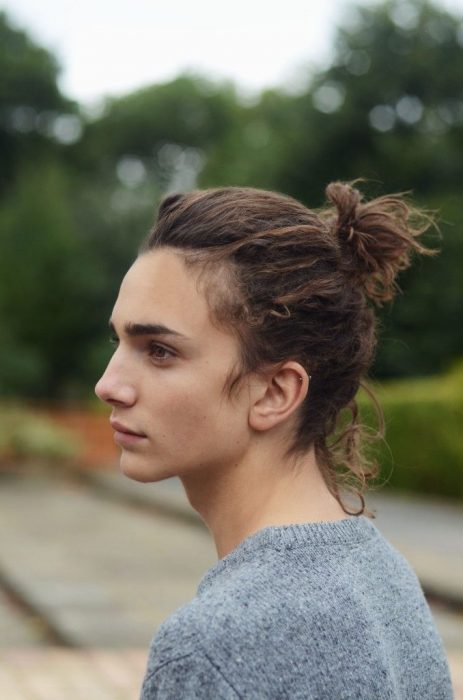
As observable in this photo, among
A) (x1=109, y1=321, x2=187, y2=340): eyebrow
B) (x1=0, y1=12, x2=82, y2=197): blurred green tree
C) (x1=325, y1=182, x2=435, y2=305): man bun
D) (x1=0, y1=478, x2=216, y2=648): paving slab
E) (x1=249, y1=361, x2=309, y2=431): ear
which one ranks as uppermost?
(x1=0, y1=12, x2=82, y2=197): blurred green tree

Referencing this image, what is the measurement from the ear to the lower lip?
16 centimetres

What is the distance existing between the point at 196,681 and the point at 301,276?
22.8 inches

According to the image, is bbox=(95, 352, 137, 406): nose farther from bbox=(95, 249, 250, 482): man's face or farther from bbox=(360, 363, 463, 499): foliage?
bbox=(360, 363, 463, 499): foliage

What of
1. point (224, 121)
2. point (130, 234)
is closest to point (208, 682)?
point (130, 234)

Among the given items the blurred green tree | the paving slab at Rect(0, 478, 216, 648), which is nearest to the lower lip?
the paving slab at Rect(0, 478, 216, 648)

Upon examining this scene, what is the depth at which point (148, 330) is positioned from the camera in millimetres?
1547

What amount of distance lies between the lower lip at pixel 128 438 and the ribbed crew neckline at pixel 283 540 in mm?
202

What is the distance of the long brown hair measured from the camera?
1.54 metres

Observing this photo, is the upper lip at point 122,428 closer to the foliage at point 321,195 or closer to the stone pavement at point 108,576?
the stone pavement at point 108,576

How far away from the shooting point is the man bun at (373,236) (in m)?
1.74

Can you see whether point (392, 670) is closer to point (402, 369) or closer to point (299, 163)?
point (402, 369)

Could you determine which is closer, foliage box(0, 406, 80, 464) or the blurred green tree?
foliage box(0, 406, 80, 464)

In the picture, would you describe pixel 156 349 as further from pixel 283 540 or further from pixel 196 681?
pixel 196 681

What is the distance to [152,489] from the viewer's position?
1725 centimetres
